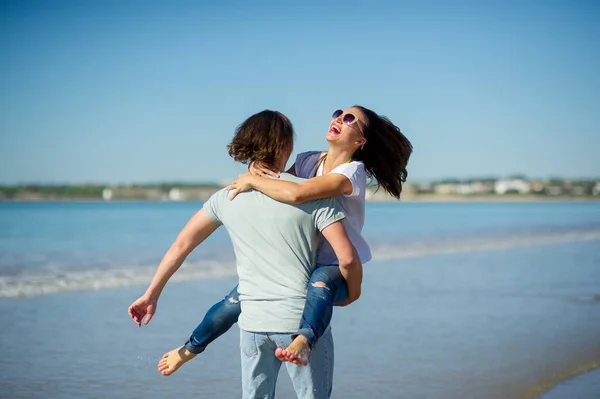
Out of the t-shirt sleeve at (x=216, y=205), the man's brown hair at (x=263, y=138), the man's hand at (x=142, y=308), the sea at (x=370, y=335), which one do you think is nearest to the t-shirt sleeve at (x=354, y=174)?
the man's brown hair at (x=263, y=138)

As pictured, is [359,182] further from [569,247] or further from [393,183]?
[569,247]

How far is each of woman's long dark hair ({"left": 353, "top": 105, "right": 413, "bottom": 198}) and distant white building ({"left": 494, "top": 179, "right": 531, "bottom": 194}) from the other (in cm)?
12351

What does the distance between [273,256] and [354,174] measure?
442 millimetres

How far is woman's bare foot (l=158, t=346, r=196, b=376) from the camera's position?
3297mm

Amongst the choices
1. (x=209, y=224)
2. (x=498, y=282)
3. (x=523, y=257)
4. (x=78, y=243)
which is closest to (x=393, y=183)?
(x=209, y=224)

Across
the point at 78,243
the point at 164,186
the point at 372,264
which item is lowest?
the point at 164,186

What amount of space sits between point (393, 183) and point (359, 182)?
410mm

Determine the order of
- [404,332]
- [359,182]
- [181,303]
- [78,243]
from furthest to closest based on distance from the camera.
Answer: [78,243]
[181,303]
[404,332]
[359,182]

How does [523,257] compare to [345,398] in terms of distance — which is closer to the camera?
[345,398]

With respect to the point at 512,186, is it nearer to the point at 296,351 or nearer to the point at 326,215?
the point at 326,215

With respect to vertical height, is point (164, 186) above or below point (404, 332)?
below

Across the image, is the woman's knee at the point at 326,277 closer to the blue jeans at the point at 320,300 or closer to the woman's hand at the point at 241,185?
the blue jeans at the point at 320,300

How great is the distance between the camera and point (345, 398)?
549cm

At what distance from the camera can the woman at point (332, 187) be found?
273 cm
